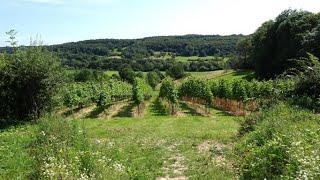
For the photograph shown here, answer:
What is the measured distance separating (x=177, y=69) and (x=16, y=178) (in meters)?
106

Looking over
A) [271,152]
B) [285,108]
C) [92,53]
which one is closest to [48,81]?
[285,108]

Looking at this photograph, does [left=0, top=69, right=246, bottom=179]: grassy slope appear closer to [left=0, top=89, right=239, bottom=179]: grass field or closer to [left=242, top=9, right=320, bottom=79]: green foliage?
[left=0, top=89, right=239, bottom=179]: grass field

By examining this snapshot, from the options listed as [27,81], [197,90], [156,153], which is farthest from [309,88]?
[197,90]

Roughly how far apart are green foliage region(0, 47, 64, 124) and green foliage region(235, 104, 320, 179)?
49.3 ft

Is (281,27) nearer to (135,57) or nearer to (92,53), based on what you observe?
(135,57)

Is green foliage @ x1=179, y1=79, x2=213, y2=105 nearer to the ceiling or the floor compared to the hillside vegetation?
nearer to the floor

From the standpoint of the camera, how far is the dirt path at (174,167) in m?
14.2

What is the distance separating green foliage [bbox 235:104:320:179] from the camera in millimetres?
8877

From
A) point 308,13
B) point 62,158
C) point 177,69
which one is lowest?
point 177,69

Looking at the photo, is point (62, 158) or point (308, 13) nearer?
point (62, 158)

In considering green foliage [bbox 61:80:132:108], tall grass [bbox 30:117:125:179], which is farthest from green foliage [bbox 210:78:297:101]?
tall grass [bbox 30:117:125:179]

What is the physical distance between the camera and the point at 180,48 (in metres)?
174

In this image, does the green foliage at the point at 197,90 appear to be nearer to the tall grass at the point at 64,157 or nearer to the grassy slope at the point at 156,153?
the grassy slope at the point at 156,153

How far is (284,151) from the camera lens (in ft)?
35.5
